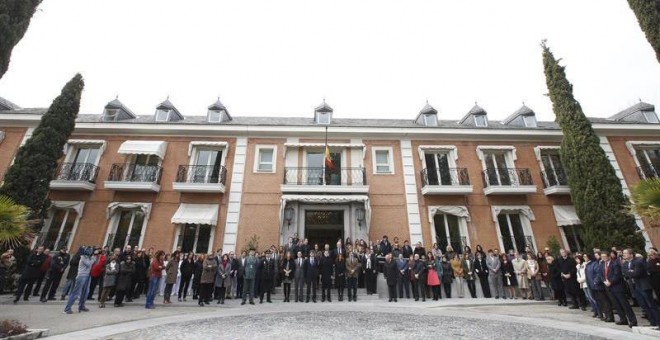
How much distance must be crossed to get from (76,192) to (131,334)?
39.4ft

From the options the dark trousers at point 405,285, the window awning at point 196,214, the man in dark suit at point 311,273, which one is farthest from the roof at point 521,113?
the window awning at point 196,214

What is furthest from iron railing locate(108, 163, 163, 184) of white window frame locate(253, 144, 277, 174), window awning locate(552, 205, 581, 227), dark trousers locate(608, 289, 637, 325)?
window awning locate(552, 205, 581, 227)

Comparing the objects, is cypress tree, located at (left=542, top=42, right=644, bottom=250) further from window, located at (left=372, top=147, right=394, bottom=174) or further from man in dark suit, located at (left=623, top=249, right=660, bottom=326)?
window, located at (left=372, top=147, right=394, bottom=174)

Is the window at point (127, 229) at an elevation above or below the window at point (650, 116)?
below

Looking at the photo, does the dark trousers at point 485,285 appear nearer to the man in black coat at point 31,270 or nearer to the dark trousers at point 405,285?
the dark trousers at point 405,285

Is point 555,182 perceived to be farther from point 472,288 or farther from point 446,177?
point 472,288

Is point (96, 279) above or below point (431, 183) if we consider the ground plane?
below

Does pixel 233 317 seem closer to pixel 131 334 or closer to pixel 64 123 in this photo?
pixel 131 334

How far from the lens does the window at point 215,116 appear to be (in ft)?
56.5

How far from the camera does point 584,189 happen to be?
1312cm

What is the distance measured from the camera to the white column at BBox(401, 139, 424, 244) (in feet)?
46.4

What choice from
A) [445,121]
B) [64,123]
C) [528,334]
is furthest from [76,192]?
[445,121]

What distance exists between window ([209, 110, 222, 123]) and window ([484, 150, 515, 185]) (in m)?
14.5

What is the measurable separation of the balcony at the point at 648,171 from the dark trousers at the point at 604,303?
11.9 metres
